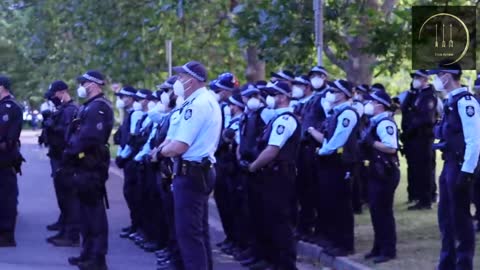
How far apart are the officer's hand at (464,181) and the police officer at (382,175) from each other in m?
1.90

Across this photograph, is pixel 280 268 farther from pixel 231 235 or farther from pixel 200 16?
pixel 200 16

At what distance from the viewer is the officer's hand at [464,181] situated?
9.89 m

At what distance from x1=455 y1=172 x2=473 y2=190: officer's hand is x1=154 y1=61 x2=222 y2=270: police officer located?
7.26 ft

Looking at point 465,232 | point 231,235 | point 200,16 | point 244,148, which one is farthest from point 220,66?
point 465,232

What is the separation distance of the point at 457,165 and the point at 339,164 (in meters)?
2.60

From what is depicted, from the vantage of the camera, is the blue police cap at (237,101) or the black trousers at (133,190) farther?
the black trousers at (133,190)

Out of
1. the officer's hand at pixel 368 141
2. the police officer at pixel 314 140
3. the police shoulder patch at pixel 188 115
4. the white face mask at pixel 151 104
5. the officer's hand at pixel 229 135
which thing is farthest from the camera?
the white face mask at pixel 151 104

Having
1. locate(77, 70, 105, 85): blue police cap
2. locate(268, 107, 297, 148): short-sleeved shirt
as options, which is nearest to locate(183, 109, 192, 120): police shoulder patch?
locate(268, 107, 297, 148): short-sleeved shirt

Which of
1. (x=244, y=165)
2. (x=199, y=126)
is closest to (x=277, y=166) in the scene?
(x=244, y=165)

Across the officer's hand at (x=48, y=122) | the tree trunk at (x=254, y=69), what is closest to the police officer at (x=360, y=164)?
the officer's hand at (x=48, y=122)

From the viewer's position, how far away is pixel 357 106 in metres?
13.8

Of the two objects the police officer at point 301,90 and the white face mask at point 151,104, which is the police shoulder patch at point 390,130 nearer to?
the police officer at point 301,90

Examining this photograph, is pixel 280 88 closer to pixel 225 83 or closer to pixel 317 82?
pixel 225 83

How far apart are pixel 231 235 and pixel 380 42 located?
10.9ft
